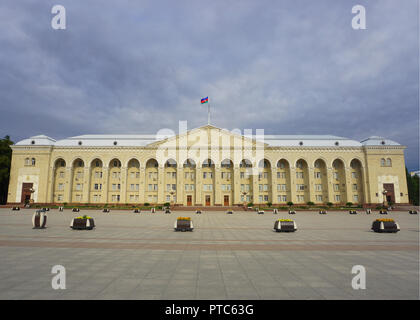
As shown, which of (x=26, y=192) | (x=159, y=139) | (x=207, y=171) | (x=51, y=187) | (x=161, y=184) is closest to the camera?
(x=26, y=192)

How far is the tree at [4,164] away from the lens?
5356 cm

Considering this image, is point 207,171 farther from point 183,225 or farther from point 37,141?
point 37,141

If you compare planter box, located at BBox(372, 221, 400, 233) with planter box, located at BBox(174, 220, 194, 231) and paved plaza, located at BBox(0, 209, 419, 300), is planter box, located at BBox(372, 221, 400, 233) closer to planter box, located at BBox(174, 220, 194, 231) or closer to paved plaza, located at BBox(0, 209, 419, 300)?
paved plaza, located at BBox(0, 209, 419, 300)

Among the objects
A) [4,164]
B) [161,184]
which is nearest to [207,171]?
[161,184]

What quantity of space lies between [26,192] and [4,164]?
931 centimetres

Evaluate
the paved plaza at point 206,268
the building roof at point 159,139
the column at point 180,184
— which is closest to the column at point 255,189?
the building roof at point 159,139

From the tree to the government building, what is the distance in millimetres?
2925

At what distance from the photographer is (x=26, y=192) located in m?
51.7

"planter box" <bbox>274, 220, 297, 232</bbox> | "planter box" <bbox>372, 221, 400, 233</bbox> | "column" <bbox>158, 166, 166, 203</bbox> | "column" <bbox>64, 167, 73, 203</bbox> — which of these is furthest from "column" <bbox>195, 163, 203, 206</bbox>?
"planter box" <bbox>372, 221, 400, 233</bbox>

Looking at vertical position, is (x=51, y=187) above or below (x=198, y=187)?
above

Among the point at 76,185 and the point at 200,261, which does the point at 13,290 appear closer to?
the point at 200,261

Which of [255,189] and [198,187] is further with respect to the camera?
[255,189]

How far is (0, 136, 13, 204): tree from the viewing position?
5356 centimetres

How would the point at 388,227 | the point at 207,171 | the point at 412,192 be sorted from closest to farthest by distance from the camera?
the point at 388,227 → the point at 207,171 → the point at 412,192
